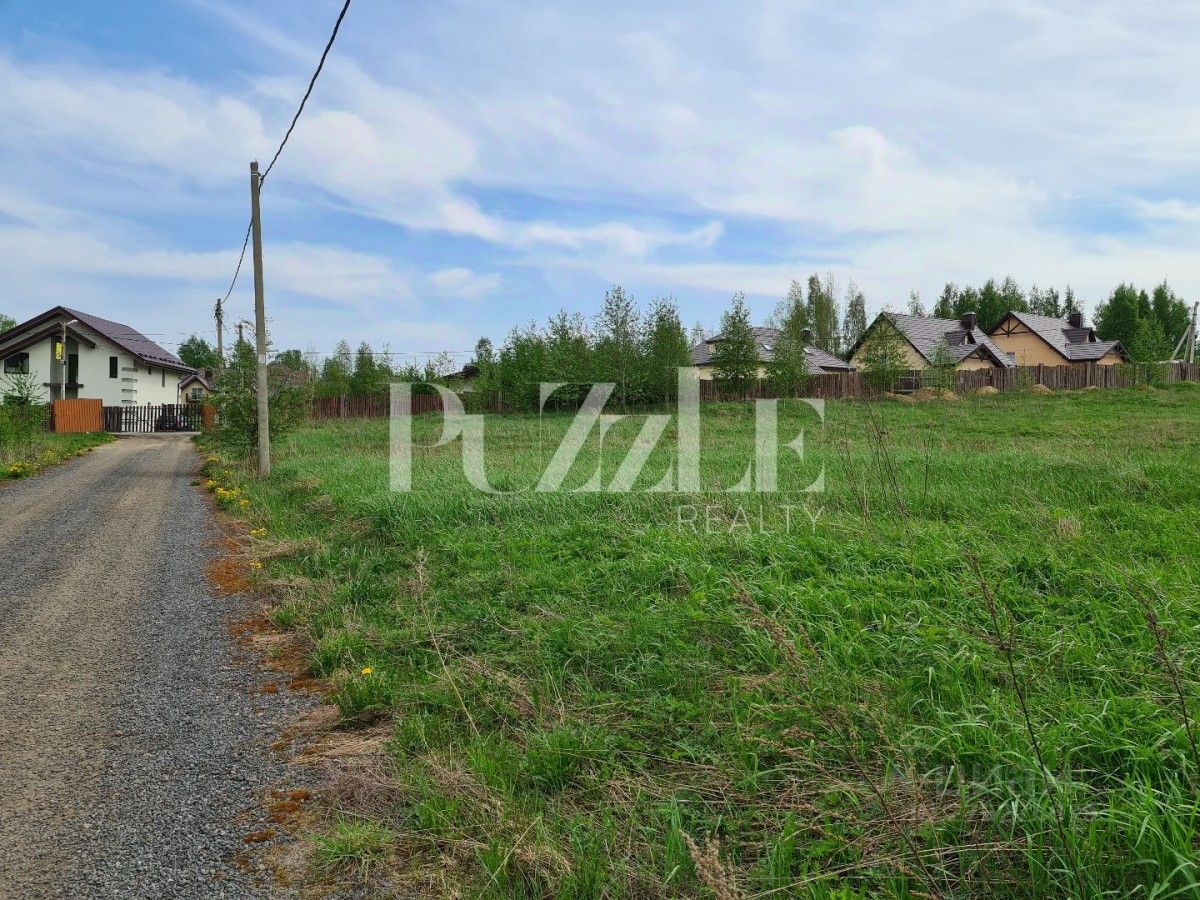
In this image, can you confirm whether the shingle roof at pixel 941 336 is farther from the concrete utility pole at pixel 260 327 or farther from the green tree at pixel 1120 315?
the concrete utility pole at pixel 260 327

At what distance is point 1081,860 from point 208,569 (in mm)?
7221

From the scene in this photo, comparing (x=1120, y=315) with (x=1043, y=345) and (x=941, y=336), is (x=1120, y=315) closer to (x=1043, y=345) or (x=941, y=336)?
(x=1043, y=345)

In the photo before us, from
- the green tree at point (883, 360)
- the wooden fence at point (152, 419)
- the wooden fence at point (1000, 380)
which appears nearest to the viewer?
the wooden fence at point (1000, 380)

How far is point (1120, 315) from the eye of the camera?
6906cm

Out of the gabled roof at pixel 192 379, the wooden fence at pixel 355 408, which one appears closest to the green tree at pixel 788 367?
the wooden fence at pixel 355 408

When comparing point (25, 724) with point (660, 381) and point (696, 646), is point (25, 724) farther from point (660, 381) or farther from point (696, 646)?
point (660, 381)

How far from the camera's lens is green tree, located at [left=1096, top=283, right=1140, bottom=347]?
67625 millimetres

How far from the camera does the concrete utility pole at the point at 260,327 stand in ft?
49.8

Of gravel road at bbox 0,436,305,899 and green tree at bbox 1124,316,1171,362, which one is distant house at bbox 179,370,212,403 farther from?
green tree at bbox 1124,316,1171,362

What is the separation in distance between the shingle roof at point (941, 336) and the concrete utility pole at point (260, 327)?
125ft

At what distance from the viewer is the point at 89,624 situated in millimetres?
5277

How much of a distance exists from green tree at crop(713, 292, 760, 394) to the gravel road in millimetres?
31897

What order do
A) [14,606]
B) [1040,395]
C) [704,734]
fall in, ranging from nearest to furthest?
1. [704,734]
2. [14,606]
3. [1040,395]

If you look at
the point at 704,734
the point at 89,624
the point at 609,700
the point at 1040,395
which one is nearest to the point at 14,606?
the point at 89,624
